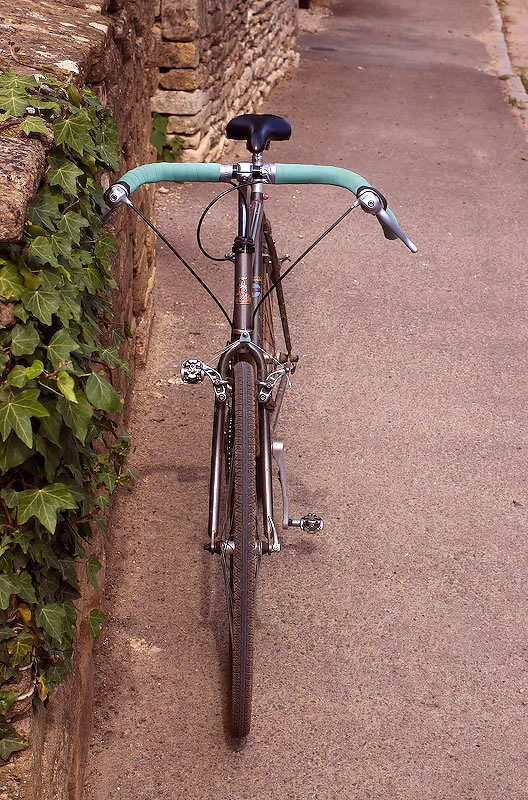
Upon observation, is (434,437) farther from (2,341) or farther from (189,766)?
(2,341)

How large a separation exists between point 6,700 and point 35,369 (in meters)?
0.72

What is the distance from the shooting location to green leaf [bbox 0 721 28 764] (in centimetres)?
192

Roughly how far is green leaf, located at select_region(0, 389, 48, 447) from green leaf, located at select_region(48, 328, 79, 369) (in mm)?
106

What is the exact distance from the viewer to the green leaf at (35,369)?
1.77 m

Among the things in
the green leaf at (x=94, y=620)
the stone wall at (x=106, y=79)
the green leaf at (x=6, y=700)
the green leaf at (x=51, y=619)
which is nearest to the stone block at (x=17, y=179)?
the stone wall at (x=106, y=79)

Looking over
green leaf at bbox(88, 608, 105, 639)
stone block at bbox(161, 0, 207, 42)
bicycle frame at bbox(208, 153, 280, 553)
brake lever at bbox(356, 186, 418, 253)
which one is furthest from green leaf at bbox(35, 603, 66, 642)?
stone block at bbox(161, 0, 207, 42)

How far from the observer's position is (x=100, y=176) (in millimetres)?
3154

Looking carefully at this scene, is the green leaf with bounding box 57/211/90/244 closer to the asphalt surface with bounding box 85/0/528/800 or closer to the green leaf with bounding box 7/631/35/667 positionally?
the green leaf with bounding box 7/631/35/667

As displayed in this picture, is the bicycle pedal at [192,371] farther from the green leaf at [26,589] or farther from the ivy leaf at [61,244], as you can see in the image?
the green leaf at [26,589]

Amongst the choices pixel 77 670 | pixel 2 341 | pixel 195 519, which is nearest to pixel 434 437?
pixel 195 519

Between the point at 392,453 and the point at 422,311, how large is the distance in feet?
5.54

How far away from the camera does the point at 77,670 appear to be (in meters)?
2.53

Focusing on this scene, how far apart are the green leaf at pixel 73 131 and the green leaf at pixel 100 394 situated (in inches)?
26.3

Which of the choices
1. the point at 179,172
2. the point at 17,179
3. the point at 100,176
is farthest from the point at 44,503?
the point at 100,176
